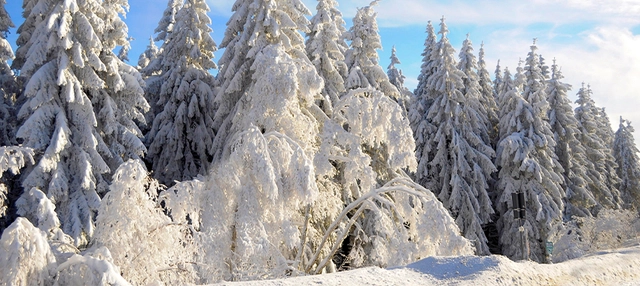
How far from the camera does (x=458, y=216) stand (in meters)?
25.0

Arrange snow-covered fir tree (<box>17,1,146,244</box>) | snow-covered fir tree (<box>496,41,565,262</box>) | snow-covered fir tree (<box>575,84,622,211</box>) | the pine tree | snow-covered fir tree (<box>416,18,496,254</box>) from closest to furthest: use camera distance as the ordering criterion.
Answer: snow-covered fir tree (<box>17,1,146,244</box>) < the pine tree < snow-covered fir tree (<box>416,18,496,254</box>) < snow-covered fir tree (<box>496,41,565,262</box>) < snow-covered fir tree (<box>575,84,622,211</box>)

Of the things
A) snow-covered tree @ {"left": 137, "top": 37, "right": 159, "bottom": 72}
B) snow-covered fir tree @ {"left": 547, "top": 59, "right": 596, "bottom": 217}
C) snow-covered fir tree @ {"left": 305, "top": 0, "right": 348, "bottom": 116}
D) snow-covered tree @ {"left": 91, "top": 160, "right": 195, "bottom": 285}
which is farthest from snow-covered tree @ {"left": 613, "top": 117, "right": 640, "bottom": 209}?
snow-covered tree @ {"left": 91, "top": 160, "right": 195, "bottom": 285}

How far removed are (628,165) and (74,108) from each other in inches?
1669

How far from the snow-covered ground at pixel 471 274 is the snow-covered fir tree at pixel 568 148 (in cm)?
2329

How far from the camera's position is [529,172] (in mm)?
26375

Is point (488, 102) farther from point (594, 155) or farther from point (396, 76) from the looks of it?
point (594, 155)

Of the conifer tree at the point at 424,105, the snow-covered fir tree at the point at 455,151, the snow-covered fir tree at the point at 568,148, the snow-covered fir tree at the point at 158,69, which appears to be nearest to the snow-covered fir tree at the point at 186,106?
the snow-covered fir tree at the point at 158,69

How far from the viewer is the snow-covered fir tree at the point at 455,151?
25.2 metres

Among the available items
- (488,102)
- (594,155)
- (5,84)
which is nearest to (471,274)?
(5,84)

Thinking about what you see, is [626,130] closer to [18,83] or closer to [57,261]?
[18,83]

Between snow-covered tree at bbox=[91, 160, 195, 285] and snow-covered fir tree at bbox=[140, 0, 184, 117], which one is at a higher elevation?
snow-covered fir tree at bbox=[140, 0, 184, 117]

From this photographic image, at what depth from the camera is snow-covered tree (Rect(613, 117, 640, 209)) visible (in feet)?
135

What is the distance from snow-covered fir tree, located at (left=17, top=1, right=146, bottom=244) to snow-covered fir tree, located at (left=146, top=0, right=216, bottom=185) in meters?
4.31

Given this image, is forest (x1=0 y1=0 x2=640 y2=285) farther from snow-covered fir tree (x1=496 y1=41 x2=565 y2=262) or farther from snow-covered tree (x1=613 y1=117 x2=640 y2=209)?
snow-covered tree (x1=613 y1=117 x2=640 y2=209)
